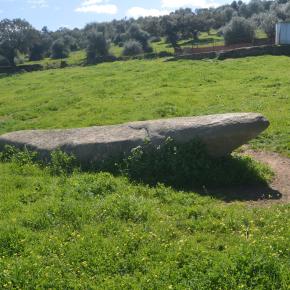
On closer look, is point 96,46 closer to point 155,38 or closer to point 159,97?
point 155,38

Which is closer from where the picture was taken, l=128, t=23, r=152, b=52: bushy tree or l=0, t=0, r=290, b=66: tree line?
l=0, t=0, r=290, b=66: tree line

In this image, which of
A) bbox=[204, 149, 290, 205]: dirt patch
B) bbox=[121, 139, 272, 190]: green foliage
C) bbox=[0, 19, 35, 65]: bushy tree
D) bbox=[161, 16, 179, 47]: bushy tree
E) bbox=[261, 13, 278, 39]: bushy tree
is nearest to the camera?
bbox=[204, 149, 290, 205]: dirt patch

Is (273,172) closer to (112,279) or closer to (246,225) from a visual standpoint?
(246,225)

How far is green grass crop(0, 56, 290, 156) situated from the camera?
17.4 metres

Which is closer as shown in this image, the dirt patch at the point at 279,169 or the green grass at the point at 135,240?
the green grass at the point at 135,240

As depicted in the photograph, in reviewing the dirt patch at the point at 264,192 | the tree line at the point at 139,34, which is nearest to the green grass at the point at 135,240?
the dirt patch at the point at 264,192

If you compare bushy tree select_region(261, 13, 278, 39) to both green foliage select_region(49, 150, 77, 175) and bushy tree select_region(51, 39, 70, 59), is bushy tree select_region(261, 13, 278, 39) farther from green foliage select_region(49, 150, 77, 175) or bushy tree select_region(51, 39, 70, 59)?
green foliage select_region(49, 150, 77, 175)

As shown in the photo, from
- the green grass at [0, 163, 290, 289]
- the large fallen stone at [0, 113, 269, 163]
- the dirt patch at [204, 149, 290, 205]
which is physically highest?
the large fallen stone at [0, 113, 269, 163]

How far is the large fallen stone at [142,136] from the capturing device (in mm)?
9836

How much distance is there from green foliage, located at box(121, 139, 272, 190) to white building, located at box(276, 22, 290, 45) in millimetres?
37030

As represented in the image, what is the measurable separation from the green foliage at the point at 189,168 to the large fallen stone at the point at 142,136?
8.3 inches

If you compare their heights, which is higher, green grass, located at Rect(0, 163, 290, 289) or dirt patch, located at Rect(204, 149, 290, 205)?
green grass, located at Rect(0, 163, 290, 289)

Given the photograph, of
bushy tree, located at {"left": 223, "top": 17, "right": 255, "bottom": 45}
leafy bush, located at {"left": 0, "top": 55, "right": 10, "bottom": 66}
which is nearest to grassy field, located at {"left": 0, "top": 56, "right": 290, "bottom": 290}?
bushy tree, located at {"left": 223, "top": 17, "right": 255, "bottom": 45}

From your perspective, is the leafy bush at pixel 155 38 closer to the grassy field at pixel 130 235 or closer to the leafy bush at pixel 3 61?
the leafy bush at pixel 3 61
